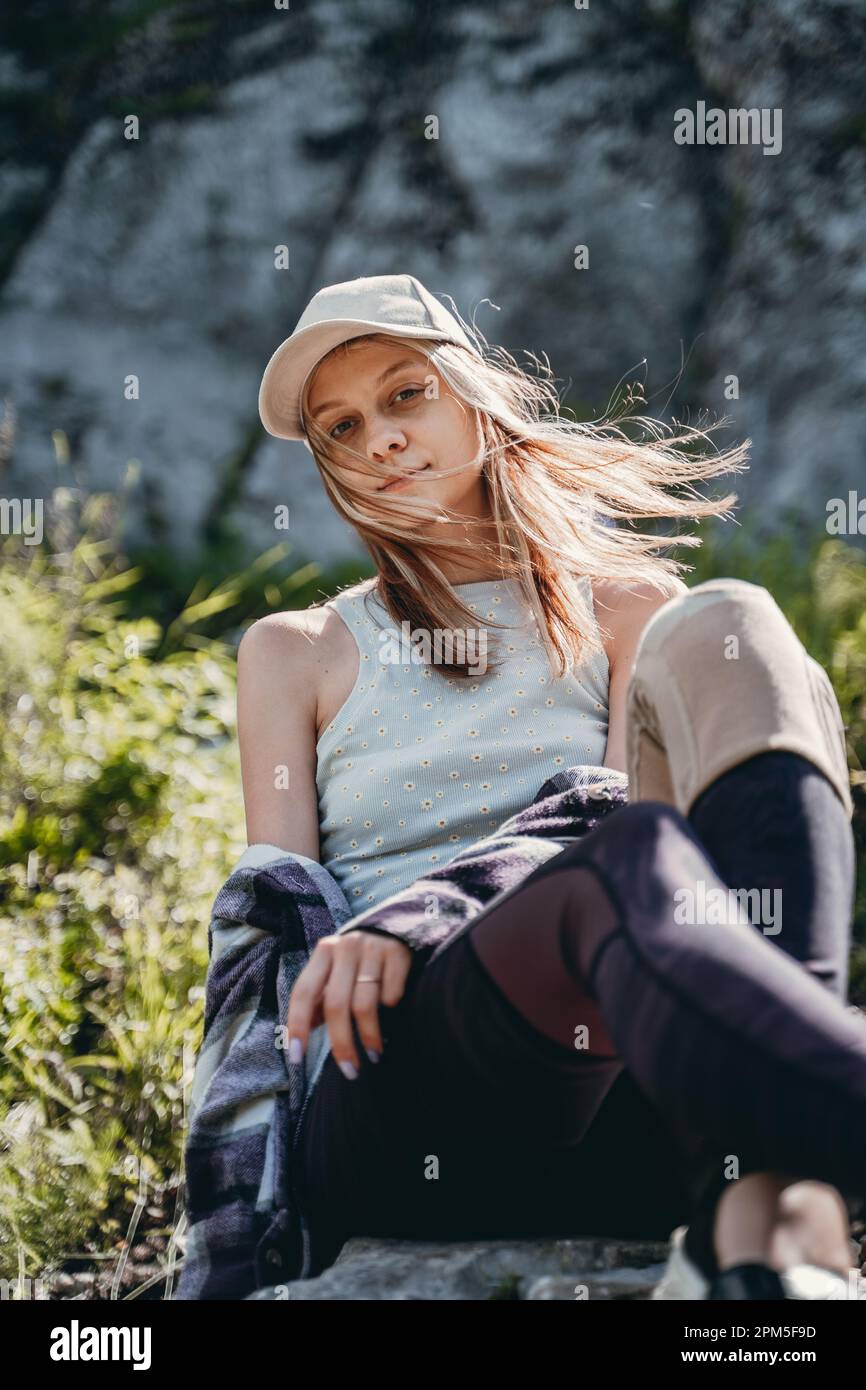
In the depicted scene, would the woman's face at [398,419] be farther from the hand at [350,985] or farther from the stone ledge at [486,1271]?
the stone ledge at [486,1271]

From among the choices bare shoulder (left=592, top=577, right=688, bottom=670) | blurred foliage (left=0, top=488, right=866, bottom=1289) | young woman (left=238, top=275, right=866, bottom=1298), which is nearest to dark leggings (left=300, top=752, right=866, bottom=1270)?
young woman (left=238, top=275, right=866, bottom=1298)

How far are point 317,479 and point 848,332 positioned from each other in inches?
81.7

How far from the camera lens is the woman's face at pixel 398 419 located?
2.12 metres

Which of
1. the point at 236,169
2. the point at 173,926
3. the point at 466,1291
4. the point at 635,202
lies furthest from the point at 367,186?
the point at 466,1291

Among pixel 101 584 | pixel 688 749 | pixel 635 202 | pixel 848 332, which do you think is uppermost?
pixel 635 202

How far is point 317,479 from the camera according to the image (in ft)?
18.0

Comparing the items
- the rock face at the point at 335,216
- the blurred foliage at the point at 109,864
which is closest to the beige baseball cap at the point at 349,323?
the blurred foliage at the point at 109,864

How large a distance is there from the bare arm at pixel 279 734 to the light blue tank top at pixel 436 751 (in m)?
0.04

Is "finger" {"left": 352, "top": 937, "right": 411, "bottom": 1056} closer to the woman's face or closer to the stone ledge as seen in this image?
the stone ledge

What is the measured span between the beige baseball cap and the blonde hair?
0.09 feet

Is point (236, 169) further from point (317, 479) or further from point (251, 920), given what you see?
point (251, 920)

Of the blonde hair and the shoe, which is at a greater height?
the blonde hair

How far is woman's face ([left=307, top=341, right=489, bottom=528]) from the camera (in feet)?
6.95

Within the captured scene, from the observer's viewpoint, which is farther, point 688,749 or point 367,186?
point 367,186
